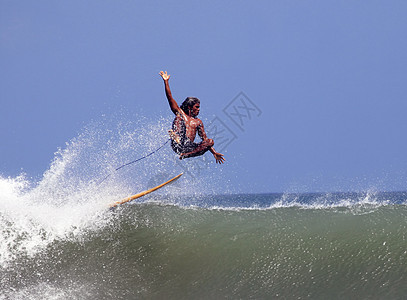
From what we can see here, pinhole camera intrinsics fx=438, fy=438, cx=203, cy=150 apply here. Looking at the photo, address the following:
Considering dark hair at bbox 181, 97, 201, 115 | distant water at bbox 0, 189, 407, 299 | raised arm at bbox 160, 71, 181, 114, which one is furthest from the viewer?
dark hair at bbox 181, 97, 201, 115

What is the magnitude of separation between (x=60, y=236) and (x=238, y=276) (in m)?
3.20

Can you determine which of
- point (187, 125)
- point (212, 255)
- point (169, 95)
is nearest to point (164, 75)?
point (169, 95)

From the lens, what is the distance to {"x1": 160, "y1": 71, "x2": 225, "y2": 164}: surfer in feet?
23.0

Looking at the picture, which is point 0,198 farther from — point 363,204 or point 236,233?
point 363,204

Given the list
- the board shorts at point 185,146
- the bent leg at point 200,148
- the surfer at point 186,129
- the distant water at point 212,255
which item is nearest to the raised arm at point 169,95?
the surfer at point 186,129

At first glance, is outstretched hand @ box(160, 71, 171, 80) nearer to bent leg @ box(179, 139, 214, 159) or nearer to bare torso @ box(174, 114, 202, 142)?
bare torso @ box(174, 114, 202, 142)

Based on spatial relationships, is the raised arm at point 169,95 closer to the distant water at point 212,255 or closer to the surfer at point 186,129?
the surfer at point 186,129

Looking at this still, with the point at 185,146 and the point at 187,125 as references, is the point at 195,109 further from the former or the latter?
the point at 185,146

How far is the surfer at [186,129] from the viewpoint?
23.0 ft

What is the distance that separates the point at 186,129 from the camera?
7.02m

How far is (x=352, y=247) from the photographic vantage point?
664cm

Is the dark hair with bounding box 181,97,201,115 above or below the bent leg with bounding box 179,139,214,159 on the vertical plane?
above

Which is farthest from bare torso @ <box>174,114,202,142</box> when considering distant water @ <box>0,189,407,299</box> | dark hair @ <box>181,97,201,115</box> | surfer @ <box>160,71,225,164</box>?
distant water @ <box>0,189,407,299</box>

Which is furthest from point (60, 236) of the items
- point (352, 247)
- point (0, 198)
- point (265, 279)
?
point (352, 247)
